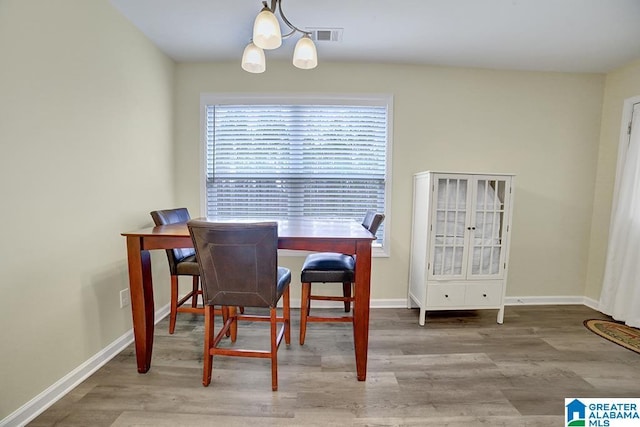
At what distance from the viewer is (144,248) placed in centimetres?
159

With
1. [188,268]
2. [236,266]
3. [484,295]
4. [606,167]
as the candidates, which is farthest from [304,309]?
[606,167]

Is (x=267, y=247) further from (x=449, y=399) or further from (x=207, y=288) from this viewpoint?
(x=449, y=399)

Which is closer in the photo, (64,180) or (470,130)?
(64,180)

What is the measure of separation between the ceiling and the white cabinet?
1115 millimetres

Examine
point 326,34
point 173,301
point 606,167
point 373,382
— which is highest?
point 326,34

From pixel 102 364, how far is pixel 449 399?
2.20 metres

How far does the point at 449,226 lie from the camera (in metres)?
2.35

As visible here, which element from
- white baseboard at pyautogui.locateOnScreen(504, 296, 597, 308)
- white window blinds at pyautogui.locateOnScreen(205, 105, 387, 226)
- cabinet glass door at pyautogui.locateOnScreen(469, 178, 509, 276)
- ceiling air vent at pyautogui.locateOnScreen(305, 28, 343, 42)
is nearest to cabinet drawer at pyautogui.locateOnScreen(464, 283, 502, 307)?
cabinet glass door at pyautogui.locateOnScreen(469, 178, 509, 276)

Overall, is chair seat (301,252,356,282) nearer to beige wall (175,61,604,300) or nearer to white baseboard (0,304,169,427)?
beige wall (175,61,604,300)

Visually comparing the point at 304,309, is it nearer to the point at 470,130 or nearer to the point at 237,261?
the point at 237,261


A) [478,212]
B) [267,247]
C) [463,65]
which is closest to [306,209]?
[267,247]

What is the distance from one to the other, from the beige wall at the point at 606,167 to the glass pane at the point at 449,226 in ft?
5.39

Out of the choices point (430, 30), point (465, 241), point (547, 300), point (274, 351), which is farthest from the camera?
point (547, 300)

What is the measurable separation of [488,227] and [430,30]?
1716mm
